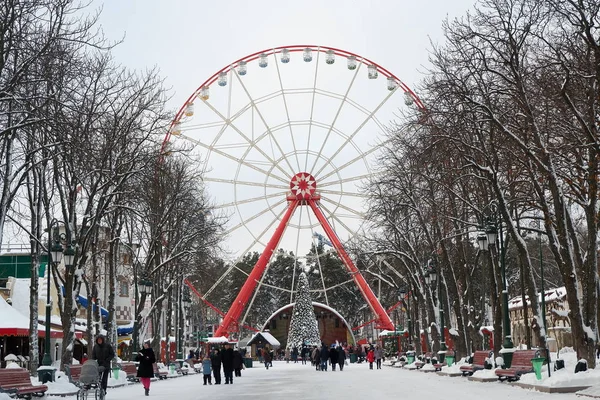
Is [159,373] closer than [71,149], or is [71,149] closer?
[71,149]

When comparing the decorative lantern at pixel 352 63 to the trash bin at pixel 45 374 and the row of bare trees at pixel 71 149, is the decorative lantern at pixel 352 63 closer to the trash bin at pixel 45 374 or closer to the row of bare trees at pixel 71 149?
the row of bare trees at pixel 71 149

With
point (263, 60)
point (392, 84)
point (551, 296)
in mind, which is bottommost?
point (551, 296)

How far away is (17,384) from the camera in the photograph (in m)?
19.6

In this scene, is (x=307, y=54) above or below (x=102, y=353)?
above

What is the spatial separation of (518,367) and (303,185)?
28.5 m

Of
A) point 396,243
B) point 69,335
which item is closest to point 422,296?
point 396,243

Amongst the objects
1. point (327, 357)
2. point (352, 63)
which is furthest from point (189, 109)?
point (327, 357)

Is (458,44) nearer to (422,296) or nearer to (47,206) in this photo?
(47,206)

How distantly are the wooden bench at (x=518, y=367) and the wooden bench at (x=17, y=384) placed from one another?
12.5 metres

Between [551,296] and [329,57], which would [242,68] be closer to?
[329,57]

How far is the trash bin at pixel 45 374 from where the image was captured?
79.8 feet

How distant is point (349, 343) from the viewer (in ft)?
275

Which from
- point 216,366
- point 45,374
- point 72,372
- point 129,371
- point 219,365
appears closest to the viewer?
point 45,374

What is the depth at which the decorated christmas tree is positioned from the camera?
7106cm
